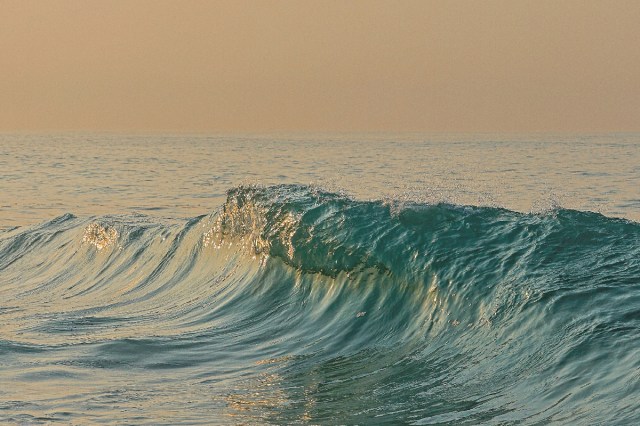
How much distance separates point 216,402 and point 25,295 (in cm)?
1002

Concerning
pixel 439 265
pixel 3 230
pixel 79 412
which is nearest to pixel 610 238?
pixel 439 265

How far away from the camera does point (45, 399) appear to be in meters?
8.41

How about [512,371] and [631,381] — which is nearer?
[631,381]

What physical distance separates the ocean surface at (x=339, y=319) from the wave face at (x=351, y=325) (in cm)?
3

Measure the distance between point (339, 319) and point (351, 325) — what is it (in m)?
0.38

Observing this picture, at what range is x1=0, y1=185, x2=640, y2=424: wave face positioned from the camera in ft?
26.5

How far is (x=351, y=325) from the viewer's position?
37.8ft

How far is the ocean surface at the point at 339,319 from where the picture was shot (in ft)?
26.5

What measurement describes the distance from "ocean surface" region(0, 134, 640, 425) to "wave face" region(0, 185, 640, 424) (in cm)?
3

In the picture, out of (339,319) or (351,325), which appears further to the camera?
(339,319)

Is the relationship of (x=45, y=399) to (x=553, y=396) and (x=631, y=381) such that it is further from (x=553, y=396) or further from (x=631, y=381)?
(x=631, y=381)

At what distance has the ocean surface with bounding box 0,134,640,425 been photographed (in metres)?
8.08

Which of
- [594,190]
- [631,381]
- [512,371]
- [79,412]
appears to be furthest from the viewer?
[594,190]

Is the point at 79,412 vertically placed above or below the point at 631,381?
below
